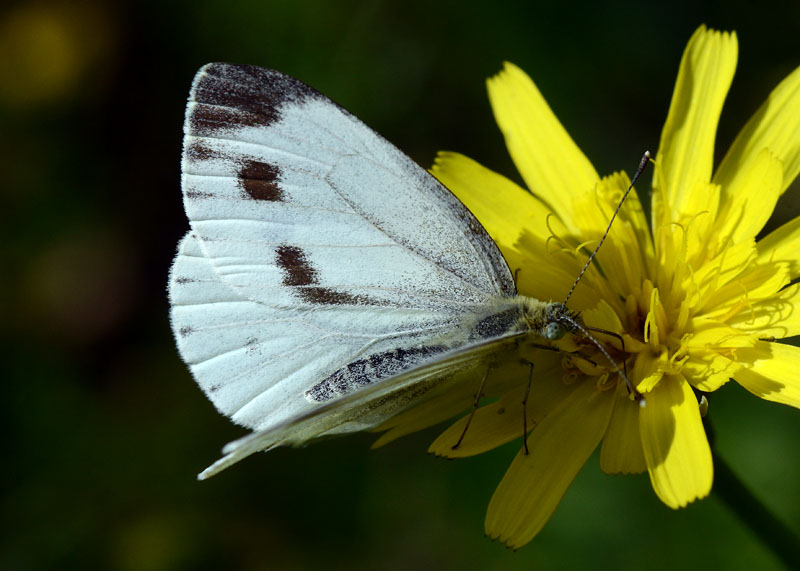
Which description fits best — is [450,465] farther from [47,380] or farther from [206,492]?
[47,380]

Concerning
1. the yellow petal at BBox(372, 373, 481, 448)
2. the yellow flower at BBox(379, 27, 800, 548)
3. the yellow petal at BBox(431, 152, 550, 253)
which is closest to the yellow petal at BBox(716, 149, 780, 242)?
the yellow flower at BBox(379, 27, 800, 548)

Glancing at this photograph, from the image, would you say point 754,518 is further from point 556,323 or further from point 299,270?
point 299,270

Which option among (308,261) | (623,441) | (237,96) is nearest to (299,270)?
(308,261)

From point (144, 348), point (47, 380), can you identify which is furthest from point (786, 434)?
point (47, 380)

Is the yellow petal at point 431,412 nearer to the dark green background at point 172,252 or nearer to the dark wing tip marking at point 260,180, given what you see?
the dark wing tip marking at point 260,180

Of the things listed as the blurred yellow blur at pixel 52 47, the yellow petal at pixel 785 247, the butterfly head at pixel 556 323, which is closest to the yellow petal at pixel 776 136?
the yellow petal at pixel 785 247

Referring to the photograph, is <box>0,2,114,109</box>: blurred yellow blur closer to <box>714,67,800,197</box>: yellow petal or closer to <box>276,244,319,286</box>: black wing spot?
<box>276,244,319,286</box>: black wing spot
